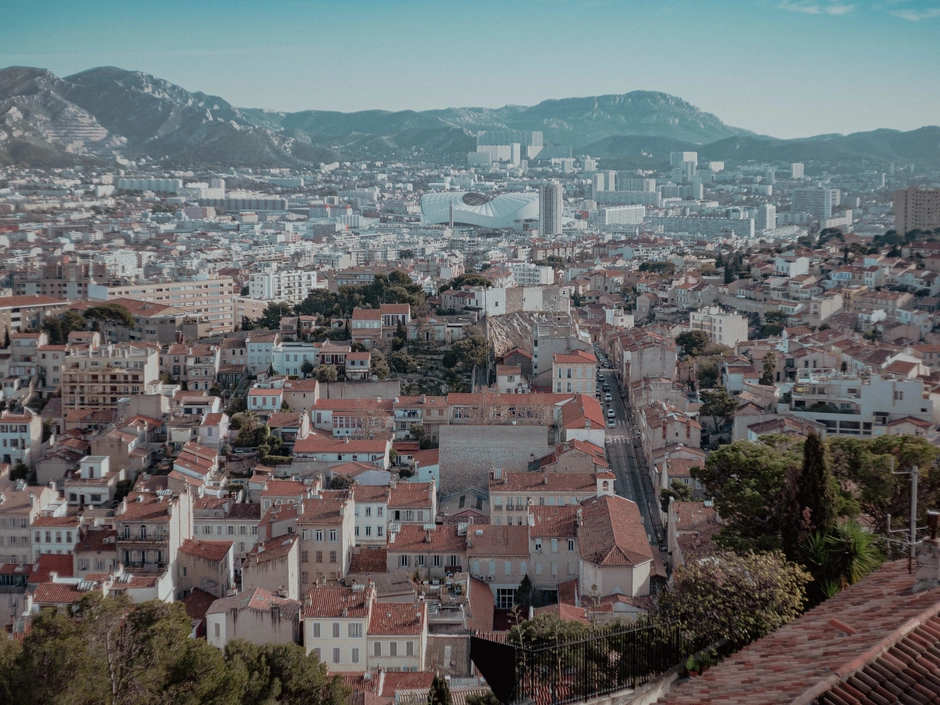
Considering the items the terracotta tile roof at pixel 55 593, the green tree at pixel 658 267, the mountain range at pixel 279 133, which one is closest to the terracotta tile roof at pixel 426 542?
the terracotta tile roof at pixel 55 593

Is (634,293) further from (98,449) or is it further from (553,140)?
(553,140)

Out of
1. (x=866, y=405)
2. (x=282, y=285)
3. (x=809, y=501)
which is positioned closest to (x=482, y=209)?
(x=282, y=285)

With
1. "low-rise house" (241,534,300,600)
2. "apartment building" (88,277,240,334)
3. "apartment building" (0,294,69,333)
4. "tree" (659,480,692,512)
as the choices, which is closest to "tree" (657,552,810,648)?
"low-rise house" (241,534,300,600)

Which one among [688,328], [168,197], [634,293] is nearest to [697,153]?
[168,197]

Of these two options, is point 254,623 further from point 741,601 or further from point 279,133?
point 279,133

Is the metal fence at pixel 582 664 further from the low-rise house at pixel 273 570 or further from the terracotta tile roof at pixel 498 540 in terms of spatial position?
the terracotta tile roof at pixel 498 540

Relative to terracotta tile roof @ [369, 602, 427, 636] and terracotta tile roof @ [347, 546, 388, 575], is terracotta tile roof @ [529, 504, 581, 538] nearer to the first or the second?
terracotta tile roof @ [347, 546, 388, 575]
